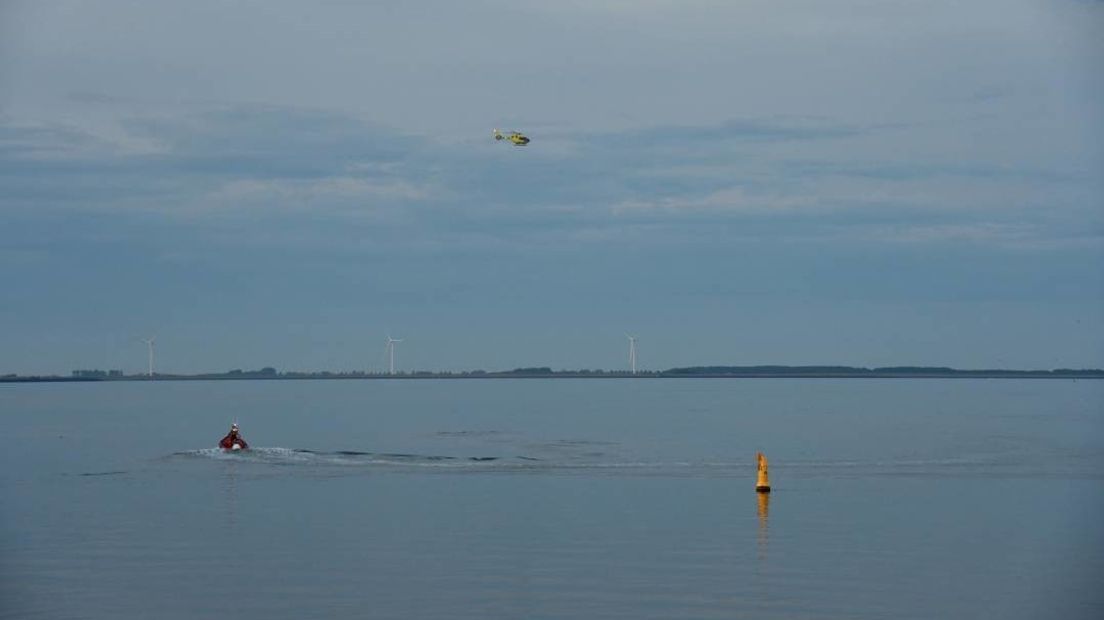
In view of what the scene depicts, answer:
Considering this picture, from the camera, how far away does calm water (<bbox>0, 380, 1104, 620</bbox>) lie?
1123 inches

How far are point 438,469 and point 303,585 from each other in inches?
1154

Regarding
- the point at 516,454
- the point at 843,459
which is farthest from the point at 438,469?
the point at 843,459

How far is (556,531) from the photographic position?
3856cm

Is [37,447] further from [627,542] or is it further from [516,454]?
[627,542]

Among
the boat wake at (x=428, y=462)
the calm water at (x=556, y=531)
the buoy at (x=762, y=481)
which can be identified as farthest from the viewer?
the boat wake at (x=428, y=462)

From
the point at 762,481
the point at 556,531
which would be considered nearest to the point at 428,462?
the point at 762,481

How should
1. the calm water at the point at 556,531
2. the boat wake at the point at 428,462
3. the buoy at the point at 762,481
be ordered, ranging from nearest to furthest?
the calm water at the point at 556,531, the buoy at the point at 762,481, the boat wake at the point at 428,462

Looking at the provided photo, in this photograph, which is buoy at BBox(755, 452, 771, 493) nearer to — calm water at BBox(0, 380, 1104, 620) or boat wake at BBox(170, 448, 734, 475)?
calm water at BBox(0, 380, 1104, 620)

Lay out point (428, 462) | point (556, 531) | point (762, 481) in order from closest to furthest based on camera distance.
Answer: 1. point (556, 531)
2. point (762, 481)
3. point (428, 462)

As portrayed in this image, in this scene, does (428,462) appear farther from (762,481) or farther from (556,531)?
(556,531)

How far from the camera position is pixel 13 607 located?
27734 mm

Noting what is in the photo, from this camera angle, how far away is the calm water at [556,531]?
28.5 metres

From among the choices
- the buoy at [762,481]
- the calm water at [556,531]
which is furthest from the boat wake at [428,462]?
the buoy at [762,481]

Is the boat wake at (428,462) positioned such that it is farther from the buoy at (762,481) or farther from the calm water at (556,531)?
the buoy at (762,481)
